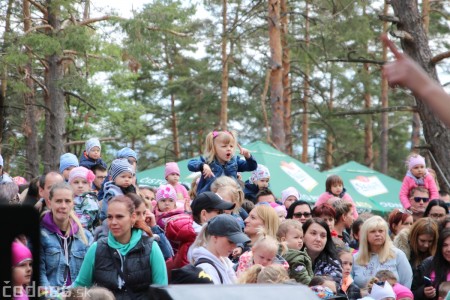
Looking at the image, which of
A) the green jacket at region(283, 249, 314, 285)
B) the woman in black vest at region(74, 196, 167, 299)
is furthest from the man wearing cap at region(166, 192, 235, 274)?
the green jacket at region(283, 249, 314, 285)

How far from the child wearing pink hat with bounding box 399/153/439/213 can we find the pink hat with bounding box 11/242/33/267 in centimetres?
1124

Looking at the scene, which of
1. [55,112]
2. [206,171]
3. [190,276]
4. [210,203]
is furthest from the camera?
[55,112]

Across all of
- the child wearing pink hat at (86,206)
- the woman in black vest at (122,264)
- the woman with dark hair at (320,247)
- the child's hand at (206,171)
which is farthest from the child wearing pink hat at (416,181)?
the woman in black vest at (122,264)

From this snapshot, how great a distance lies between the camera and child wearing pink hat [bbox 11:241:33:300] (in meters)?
1.93

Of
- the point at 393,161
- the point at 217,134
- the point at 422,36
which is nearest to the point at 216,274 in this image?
the point at 217,134

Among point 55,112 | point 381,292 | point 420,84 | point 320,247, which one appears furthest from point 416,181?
point 55,112

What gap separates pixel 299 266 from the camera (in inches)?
303

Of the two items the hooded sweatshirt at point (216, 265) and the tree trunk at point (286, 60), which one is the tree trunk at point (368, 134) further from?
the hooded sweatshirt at point (216, 265)

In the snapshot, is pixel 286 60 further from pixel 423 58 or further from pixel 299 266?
pixel 299 266

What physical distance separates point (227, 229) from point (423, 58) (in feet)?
21.0

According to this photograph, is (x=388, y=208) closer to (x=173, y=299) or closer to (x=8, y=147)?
(x=8, y=147)

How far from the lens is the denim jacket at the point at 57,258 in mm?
7017

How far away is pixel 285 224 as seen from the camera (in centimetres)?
838

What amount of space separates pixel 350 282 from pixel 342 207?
2.09m
